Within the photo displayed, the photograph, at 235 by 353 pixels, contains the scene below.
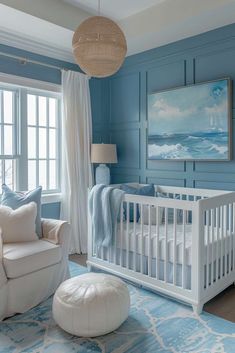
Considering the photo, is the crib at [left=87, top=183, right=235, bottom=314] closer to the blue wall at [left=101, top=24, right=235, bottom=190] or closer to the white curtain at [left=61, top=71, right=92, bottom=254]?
the blue wall at [left=101, top=24, right=235, bottom=190]

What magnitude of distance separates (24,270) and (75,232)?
1508mm

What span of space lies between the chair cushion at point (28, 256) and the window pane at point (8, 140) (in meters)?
1.26

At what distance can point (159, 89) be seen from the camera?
3699mm

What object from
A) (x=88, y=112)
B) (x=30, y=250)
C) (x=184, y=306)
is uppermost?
(x=88, y=112)

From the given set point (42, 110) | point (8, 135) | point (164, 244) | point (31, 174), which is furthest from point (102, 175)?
point (164, 244)

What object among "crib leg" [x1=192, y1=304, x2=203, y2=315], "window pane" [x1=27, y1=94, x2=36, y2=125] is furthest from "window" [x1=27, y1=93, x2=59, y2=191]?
"crib leg" [x1=192, y1=304, x2=203, y2=315]

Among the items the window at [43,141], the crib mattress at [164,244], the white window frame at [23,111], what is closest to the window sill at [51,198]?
the white window frame at [23,111]

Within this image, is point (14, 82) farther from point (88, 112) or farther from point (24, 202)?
point (24, 202)

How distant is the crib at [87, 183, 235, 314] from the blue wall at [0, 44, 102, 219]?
1.00 metres

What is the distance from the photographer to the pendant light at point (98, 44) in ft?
6.61

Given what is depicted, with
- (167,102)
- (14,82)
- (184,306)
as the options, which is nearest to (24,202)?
(14,82)

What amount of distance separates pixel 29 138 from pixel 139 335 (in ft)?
8.22

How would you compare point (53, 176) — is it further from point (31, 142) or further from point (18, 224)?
point (18, 224)

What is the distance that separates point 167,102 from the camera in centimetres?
356
